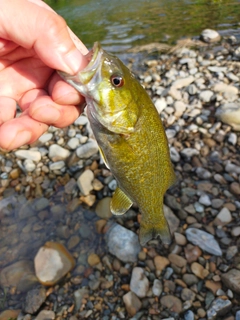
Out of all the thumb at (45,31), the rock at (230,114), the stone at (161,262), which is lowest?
the stone at (161,262)

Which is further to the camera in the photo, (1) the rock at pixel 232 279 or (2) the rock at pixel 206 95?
(2) the rock at pixel 206 95

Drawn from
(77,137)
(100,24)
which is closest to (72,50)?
(77,137)

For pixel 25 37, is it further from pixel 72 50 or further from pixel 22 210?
pixel 22 210

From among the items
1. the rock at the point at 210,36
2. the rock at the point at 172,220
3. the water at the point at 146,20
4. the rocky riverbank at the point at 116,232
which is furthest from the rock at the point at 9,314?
the rock at the point at 210,36

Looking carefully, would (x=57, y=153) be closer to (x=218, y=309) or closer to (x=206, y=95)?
(x=206, y=95)

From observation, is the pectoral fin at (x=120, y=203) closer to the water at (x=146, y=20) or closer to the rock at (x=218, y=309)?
the rock at (x=218, y=309)

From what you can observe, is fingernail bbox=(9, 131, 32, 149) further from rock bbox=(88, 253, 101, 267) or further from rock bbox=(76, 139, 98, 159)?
rock bbox=(76, 139, 98, 159)
